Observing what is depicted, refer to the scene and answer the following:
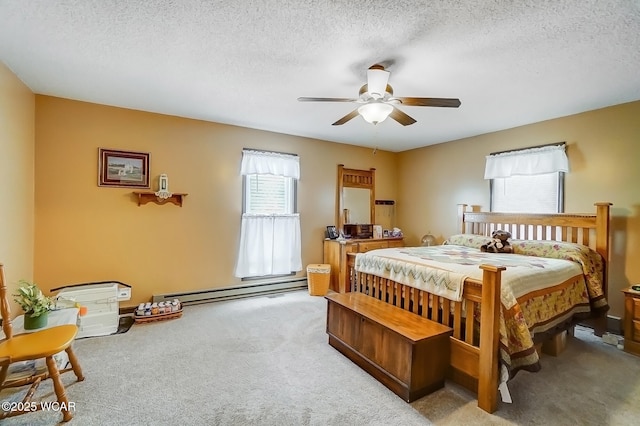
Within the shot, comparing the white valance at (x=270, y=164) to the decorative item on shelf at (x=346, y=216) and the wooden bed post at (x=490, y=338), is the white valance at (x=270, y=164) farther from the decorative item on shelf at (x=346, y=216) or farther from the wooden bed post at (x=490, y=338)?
the wooden bed post at (x=490, y=338)

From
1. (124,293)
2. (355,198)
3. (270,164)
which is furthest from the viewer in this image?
(355,198)

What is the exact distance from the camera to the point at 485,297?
6.19 ft

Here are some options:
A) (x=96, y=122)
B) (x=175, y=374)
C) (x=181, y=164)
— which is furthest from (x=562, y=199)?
(x=96, y=122)

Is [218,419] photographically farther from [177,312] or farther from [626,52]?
[626,52]

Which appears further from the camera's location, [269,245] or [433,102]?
[269,245]

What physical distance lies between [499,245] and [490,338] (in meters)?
2.01

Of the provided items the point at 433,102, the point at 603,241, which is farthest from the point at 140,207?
the point at 603,241

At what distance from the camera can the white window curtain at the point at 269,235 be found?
427 cm

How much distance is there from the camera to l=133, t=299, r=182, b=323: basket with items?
3275 mm

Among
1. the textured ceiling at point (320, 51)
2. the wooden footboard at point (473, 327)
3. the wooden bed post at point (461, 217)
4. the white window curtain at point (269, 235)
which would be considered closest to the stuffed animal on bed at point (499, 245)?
the wooden bed post at point (461, 217)

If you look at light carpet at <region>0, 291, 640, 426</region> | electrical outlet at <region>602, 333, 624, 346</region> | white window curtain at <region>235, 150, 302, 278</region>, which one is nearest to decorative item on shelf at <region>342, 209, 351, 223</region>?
white window curtain at <region>235, 150, 302, 278</region>

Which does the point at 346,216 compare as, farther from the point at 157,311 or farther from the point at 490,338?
the point at 490,338

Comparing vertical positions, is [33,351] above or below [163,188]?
below

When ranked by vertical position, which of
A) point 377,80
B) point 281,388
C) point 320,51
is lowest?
point 281,388
